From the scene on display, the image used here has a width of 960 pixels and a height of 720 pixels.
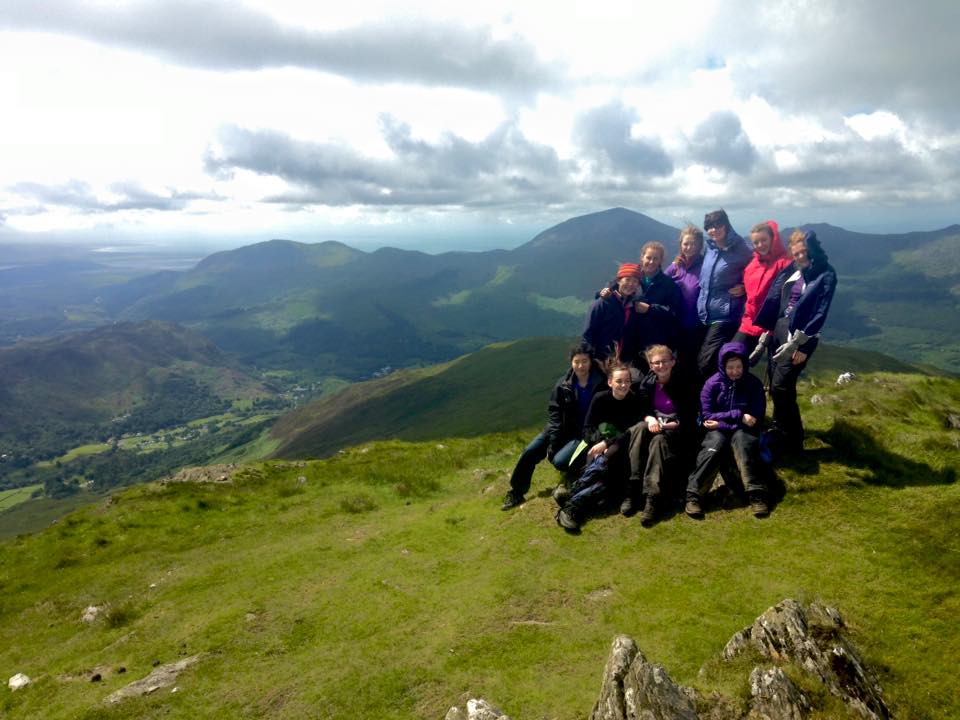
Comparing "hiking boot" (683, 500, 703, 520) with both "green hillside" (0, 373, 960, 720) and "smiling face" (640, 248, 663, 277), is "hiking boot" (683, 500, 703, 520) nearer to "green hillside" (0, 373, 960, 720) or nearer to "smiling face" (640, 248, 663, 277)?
"green hillside" (0, 373, 960, 720)

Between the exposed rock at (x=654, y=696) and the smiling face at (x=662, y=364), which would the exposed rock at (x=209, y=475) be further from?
the exposed rock at (x=654, y=696)

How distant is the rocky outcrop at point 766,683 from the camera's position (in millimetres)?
5953

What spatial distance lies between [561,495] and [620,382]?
3.59 metres

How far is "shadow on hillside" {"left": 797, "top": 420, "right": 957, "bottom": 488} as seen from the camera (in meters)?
11.7

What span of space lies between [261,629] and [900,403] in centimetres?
2365

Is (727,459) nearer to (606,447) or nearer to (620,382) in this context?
(606,447)

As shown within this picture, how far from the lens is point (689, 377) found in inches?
593

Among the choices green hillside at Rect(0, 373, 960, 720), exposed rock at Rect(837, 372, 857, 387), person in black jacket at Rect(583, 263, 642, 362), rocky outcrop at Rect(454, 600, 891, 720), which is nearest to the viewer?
rocky outcrop at Rect(454, 600, 891, 720)

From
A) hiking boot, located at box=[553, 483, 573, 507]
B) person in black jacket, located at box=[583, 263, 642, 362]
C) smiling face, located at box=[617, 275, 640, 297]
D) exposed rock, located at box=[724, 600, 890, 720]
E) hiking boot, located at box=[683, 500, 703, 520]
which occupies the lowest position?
hiking boot, located at box=[553, 483, 573, 507]

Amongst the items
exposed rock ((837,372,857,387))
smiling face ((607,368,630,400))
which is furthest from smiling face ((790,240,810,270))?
exposed rock ((837,372,857,387))

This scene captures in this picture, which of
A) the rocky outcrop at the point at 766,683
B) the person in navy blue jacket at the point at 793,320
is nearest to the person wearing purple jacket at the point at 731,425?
the person in navy blue jacket at the point at 793,320

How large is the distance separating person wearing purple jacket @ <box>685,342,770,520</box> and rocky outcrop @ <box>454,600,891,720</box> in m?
4.76

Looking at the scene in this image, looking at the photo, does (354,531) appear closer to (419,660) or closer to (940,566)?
(419,660)

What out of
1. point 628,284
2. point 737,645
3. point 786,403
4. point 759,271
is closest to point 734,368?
point 786,403
